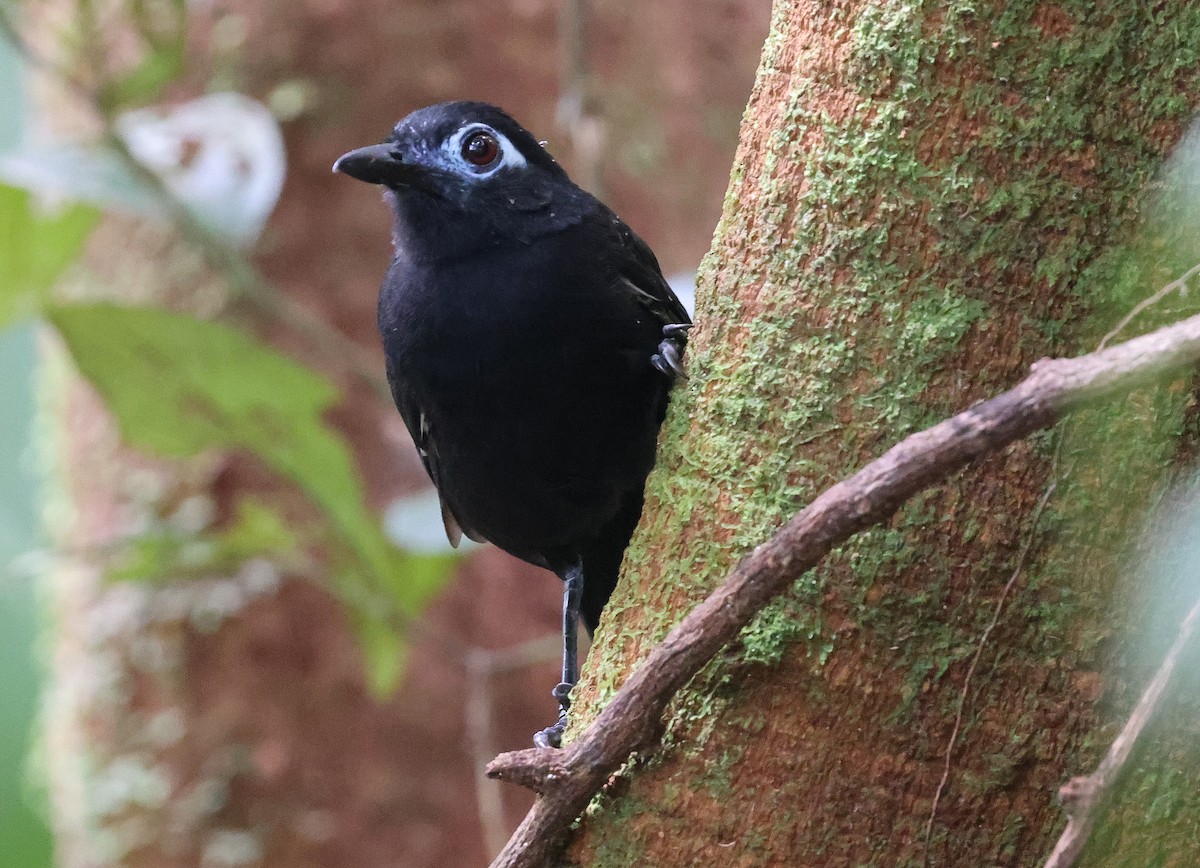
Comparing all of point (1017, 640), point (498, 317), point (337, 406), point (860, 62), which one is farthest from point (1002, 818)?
point (337, 406)

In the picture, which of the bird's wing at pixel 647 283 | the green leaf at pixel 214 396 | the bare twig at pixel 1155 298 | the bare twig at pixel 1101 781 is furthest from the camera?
the green leaf at pixel 214 396

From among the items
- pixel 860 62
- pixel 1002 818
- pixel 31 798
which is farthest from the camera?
pixel 31 798

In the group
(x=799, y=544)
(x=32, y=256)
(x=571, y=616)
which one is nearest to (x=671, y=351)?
(x=571, y=616)

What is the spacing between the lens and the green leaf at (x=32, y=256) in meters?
2.91

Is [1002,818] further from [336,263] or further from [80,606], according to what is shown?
[80,606]

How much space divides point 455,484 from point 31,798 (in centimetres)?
296

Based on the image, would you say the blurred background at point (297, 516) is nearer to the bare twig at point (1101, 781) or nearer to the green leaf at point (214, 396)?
the green leaf at point (214, 396)

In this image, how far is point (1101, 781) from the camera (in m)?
1.05

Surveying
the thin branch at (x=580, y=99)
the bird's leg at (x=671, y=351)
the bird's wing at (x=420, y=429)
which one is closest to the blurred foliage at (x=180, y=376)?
the bird's wing at (x=420, y=429)

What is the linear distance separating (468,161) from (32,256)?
1.30 metres

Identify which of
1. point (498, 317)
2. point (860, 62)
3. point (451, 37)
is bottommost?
point (498, 317)

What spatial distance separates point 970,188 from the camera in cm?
139

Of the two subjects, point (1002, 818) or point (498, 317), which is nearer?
point (1002, 818)

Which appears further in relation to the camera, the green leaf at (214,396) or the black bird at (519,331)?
the green leaf at (214,396)
